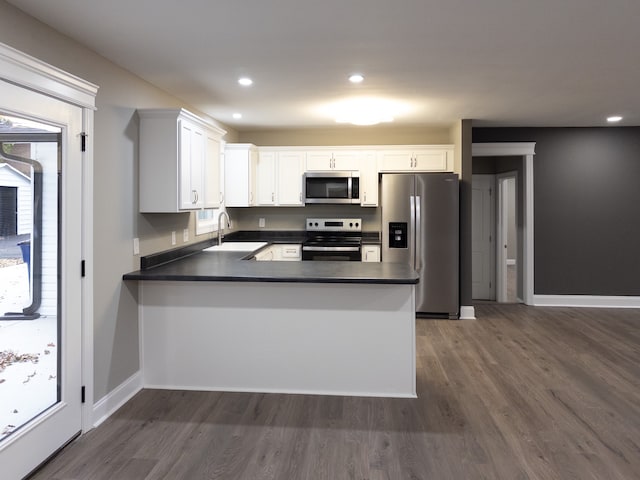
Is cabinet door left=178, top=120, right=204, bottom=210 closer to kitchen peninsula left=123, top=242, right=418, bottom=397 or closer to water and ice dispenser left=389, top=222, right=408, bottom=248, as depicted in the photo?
kitchen peninsula left=123, top=242, right=418, bottom=397

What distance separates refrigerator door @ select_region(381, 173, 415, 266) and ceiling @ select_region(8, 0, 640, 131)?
1.21 meters

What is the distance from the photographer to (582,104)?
200 inches

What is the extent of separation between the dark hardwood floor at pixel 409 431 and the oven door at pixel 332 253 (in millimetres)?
2084

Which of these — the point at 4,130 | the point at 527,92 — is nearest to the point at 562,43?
the point at 527,92

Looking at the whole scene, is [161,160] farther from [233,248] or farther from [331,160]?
[331,160]

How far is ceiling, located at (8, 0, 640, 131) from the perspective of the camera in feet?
8.36

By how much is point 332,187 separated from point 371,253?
100 cm

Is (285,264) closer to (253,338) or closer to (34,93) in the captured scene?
(253,338)

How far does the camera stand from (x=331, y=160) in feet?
21.1

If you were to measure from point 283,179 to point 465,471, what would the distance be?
15.3 feet

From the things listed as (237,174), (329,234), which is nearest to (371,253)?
(329,234)

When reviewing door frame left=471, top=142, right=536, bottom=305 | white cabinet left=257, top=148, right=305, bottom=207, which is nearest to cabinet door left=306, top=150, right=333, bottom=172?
white cabinet left=257, top=148, right=305, bottom=207

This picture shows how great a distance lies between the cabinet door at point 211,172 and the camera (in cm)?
448

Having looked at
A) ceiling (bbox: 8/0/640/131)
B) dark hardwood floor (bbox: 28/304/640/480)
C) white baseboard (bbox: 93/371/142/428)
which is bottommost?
dark hardwood floor (bbox: 28/304/640/480)
